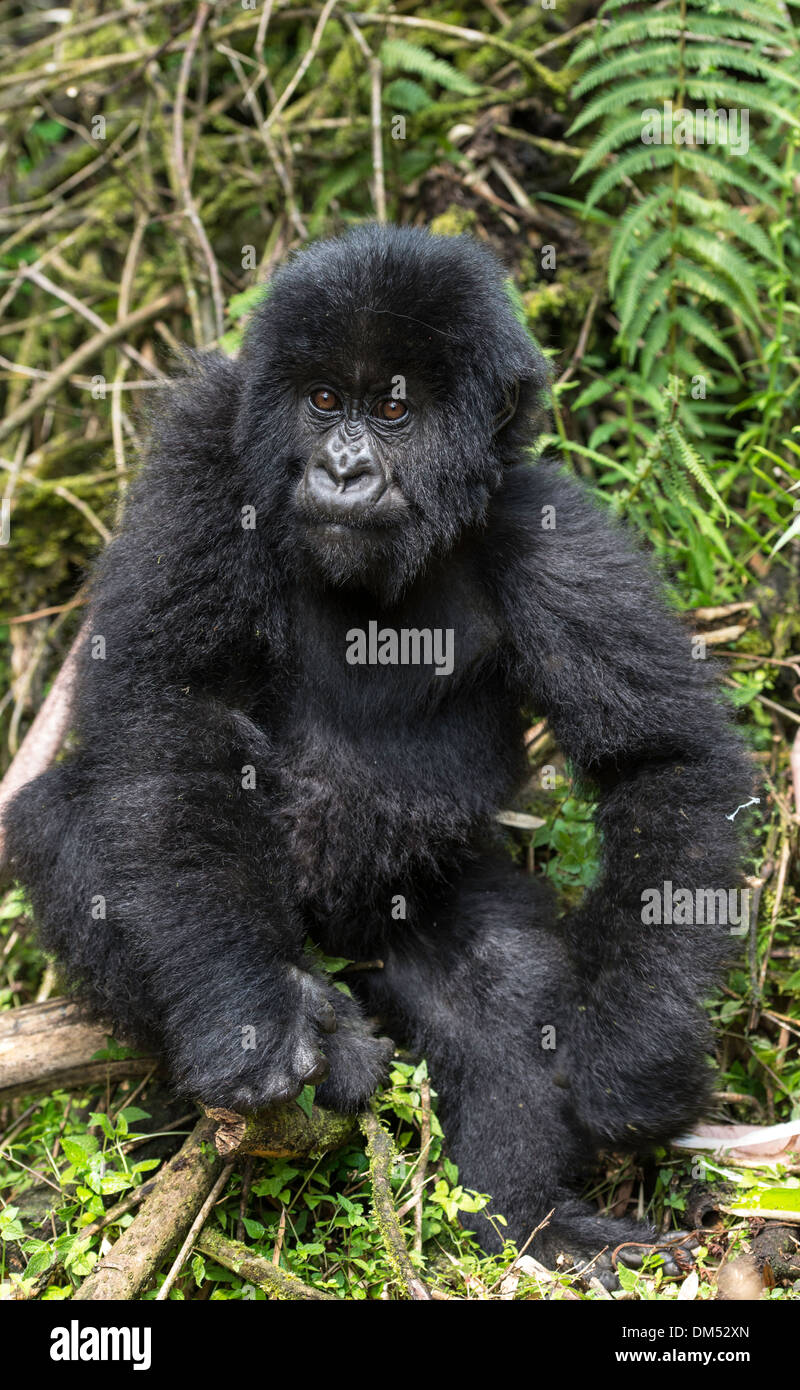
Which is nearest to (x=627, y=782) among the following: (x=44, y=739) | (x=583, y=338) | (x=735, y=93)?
(x=44, y=739)

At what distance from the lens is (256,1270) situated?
11.8 feet

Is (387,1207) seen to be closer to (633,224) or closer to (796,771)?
(796,771)

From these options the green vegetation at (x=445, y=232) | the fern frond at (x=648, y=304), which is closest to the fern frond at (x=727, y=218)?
the green vegetation at (x=445, y=232)

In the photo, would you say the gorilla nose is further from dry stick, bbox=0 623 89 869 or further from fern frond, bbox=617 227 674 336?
fern frond, bbox=617 227 674 336

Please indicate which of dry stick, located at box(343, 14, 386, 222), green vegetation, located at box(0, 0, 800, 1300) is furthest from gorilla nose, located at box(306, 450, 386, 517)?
dry stick, located at box(343, 14, 386, 222)

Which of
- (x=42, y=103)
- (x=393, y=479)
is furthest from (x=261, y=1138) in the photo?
(x=42, y=103)

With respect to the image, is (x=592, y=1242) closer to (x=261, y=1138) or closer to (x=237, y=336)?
(x=261, y=1138)

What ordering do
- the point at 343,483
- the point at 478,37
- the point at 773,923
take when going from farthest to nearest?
the point at 478,37 → the point at 773,923 → the point at 343,483

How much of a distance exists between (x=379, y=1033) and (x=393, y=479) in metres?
2.00

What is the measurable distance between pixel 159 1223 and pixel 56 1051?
95 centimetres

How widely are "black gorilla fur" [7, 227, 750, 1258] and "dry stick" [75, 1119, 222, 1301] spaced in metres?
0.28

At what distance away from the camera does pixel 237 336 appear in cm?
605

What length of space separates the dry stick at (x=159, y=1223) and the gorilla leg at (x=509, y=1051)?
2.88 feet

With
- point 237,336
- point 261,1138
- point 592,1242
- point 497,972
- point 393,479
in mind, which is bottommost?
point 592,1242
